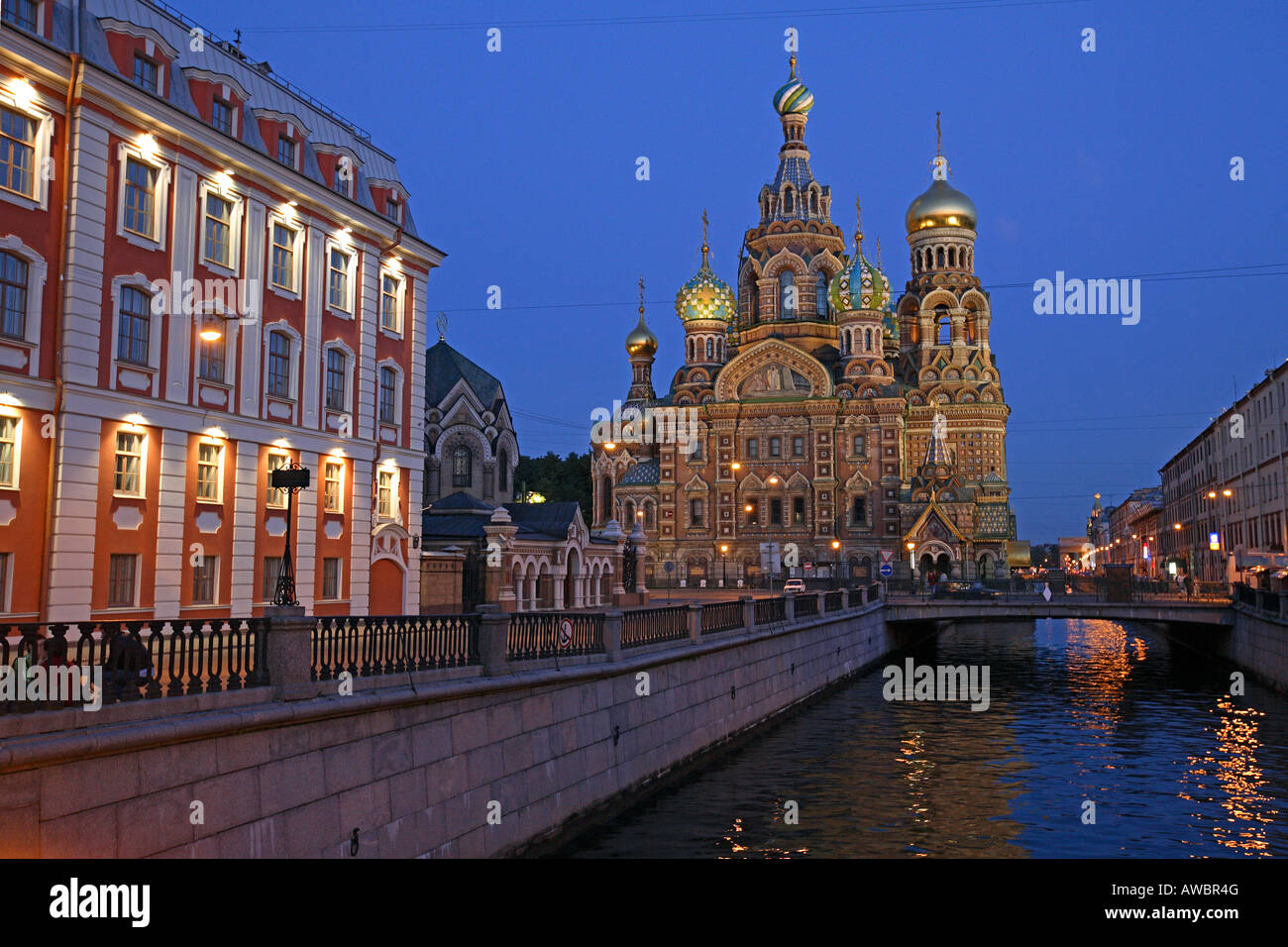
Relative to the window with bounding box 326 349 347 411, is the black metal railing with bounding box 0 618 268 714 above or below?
below

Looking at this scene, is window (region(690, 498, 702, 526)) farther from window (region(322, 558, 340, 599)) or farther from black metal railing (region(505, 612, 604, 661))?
black metal railing (region(505, 612, 604, 661))

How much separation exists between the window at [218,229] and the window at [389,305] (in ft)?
20.7

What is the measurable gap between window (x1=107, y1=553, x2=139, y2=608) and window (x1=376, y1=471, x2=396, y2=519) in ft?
29.9

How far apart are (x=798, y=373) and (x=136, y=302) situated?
221 feet

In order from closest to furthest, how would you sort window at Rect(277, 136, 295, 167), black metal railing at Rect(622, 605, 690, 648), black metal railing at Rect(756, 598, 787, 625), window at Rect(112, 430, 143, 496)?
1. window at Rect(112, 430, 143, 496)
2. black metal railing at Rect(622, 605, 690, 648)
3. window at Rect(277, 136, 295, 167)
4. black metal railing at Rect(756, 598, 787, 625)

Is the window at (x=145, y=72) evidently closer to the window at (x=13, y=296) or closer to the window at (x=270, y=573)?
the window at (x=13, y=296)

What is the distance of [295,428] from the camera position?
26625 mm

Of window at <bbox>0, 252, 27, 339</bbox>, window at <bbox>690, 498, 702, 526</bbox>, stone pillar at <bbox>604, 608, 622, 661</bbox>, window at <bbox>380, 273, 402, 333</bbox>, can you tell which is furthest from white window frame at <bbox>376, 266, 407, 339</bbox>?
window at <bbox>690, 498, 702, 526</bbox>

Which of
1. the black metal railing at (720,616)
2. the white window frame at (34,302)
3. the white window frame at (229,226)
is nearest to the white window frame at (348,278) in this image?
the white window frame at (229,226)

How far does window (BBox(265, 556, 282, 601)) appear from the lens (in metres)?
26.2

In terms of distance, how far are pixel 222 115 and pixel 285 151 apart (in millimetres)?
2438

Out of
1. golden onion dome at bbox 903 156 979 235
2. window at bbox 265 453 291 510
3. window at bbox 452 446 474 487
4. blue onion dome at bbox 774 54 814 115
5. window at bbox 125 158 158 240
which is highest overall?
blue onion dome at bbox 774 54 814 115
